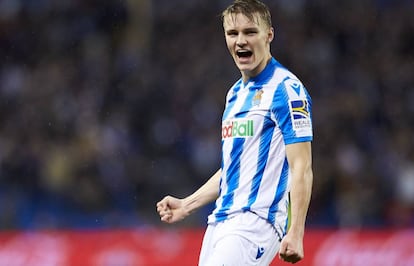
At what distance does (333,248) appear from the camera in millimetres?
8875

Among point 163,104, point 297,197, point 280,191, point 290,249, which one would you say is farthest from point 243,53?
point 163,104

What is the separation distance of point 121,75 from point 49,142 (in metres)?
2.03

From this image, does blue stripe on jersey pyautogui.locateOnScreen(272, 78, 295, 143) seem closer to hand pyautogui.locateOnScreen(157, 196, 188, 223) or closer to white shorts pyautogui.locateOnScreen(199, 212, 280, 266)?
white shorts pyautogui.locateOnScreen(199, 212, 280, 266)

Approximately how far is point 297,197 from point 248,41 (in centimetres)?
85

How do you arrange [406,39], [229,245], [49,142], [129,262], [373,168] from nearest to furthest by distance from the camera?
[229,245] < [129,262] < [373,168] < [49,142] < [406,39]

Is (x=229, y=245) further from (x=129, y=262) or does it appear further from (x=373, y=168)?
(x=373, y=168)

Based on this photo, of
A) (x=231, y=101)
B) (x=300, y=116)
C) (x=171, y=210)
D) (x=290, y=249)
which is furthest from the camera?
(x=171, y=210)

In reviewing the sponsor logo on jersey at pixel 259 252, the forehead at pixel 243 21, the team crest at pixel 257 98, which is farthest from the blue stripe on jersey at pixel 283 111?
the sponsor logo on jersey at pixel 259 252

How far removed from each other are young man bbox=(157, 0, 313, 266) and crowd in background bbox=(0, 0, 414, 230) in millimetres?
5623

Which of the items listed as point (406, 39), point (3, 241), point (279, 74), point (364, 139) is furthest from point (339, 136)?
point (279, 74)

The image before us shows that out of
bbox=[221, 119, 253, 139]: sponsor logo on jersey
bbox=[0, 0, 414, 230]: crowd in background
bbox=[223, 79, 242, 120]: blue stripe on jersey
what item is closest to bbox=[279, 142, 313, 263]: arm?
bbox=[221, 119, 253, 139]: sponsor logo on jersey

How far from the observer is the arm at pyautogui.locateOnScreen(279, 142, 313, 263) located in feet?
13.4

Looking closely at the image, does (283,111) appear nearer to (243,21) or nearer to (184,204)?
(243,21)

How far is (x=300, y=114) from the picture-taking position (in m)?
4.37
